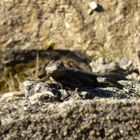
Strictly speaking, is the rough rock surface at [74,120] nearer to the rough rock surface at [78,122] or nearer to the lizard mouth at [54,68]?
the rough rock surface at [78,122]

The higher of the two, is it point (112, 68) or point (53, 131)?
point (53, 131)

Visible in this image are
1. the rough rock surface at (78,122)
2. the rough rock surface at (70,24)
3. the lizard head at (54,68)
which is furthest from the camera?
the rough rock surface at (70,24)

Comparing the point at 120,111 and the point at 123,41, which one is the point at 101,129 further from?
the point at 123,41

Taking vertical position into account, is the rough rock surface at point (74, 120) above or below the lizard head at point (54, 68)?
below

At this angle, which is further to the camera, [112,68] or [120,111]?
[112,68]


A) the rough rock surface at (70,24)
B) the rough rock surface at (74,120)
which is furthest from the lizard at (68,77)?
the rough rock surface at (70,24)

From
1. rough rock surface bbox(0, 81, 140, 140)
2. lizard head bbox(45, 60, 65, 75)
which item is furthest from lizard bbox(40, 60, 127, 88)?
rough rock surface bbox(0, 81, 140, 140)

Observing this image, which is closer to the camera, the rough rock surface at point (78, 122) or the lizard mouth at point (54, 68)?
the rough rock surface at point (78, 122)

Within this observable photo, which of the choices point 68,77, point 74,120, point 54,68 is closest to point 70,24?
point 68,77

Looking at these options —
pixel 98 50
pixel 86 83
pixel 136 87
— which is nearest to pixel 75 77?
pixel 86 83

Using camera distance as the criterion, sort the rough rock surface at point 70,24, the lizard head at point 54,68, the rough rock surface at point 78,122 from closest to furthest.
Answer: the rough rock surface at point 78,122 < the lizard head at point 54,68 < the rough rock surface at point 70,24

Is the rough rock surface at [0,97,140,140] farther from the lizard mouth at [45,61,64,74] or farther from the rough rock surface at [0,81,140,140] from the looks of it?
the lizard mouth at [45,61,64,74]
